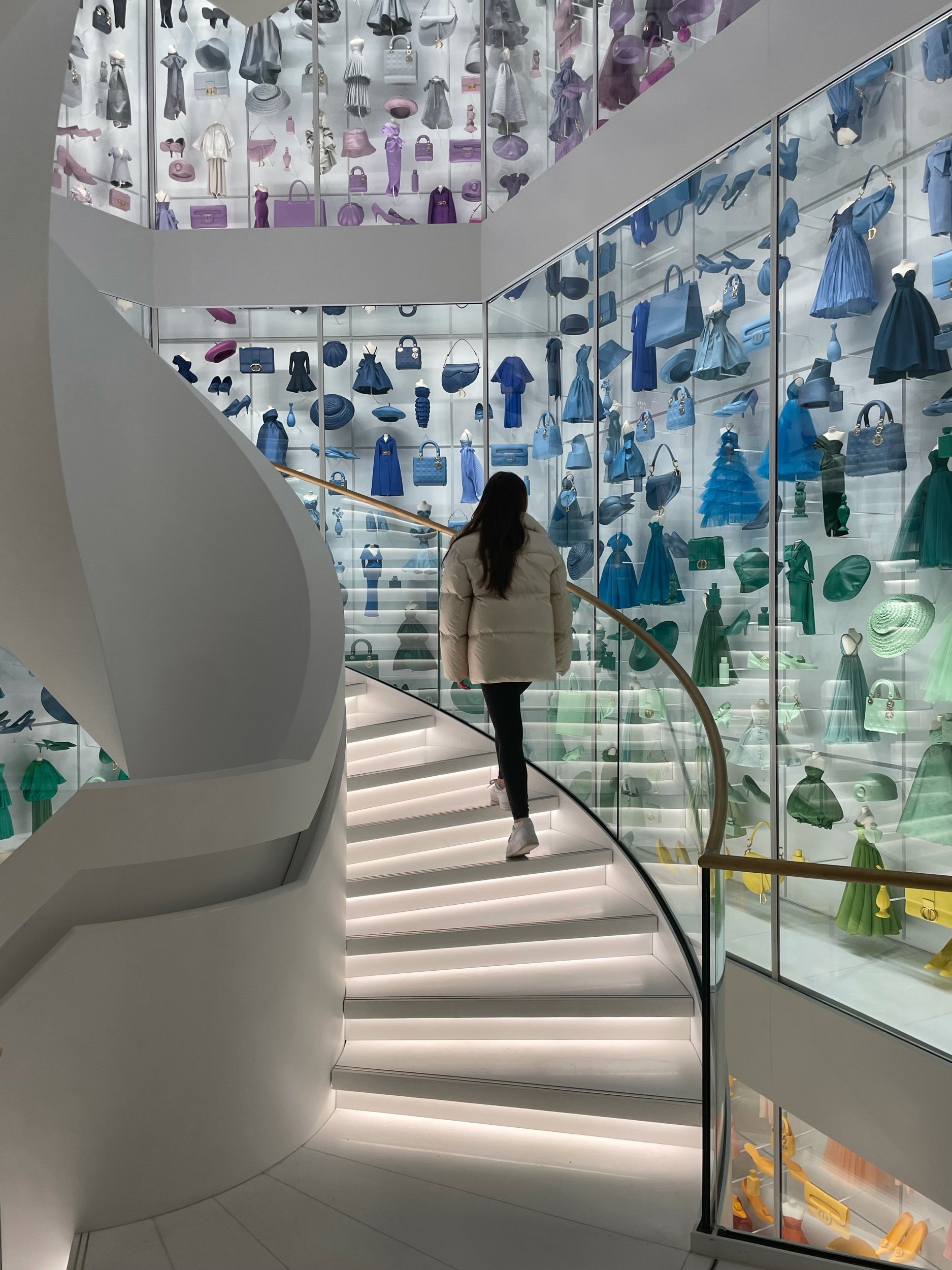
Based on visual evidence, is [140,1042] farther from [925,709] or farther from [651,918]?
[925,709]

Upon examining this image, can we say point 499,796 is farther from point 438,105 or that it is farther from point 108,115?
point 108,115

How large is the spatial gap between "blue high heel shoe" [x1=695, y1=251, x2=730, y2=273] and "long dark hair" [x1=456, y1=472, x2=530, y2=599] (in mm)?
2444

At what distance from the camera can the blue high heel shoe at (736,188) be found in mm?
5398

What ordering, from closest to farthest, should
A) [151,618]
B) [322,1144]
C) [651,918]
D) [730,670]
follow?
[322,1144] → [651,918] → [151,618] → [730,670]

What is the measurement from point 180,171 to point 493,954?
8.29 metres

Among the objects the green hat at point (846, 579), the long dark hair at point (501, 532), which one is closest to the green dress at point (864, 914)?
the green hat at point (846, 579)

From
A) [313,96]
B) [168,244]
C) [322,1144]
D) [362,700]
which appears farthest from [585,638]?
[313,96]

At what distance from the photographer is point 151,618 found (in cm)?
472

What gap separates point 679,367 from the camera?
6.19 metres

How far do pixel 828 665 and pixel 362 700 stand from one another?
304 centimetres

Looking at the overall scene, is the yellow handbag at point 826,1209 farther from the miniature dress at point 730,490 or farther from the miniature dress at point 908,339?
the miniature dress at point 730,490

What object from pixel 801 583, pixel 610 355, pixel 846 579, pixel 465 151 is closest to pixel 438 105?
pixel 465 151

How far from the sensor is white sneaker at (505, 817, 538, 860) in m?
4.36

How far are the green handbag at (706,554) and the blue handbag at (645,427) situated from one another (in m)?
0.92
